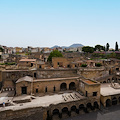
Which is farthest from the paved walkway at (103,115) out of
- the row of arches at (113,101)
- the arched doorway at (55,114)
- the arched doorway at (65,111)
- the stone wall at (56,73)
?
the stone wall at (56,73)

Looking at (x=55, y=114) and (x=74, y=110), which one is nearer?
(x=55, y=114)

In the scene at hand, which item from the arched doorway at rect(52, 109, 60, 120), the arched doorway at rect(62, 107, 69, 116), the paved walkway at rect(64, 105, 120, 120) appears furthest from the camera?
the arched doorway at rect(62, 107, 69, 116)

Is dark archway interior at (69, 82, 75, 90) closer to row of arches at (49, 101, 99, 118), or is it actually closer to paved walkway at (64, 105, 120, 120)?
row of arches at (49, 101, 99, 118)

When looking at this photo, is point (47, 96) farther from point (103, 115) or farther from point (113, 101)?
point (113, 101)

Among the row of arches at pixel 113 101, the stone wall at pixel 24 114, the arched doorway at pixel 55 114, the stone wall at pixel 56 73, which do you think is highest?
the stone wall at pixel 56 73

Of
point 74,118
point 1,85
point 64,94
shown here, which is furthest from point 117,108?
point 1,85

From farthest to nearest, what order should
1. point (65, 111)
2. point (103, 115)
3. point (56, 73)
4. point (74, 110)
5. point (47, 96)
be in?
point (56, 73) → point (47, 96) → point (74, 110) → point (65, 111) → point (103, 115)

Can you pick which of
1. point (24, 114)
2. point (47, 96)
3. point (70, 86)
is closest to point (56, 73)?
point (70, 86)

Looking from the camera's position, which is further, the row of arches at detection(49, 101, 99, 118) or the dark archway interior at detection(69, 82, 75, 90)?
the dark archway interior at detection(69, 82, 75, 90)

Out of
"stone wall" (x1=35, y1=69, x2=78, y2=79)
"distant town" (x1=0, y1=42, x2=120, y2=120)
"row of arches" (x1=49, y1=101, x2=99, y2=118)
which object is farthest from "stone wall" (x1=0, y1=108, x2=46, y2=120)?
"stone wall" (x1=35, y1=69, x2=78, y2=79)

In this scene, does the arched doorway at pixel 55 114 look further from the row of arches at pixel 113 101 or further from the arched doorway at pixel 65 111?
the row of arches at pixel 113 101

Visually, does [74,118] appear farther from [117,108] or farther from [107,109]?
[117,108]

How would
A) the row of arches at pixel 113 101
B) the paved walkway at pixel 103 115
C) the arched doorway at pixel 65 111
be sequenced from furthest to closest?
the row of arches at pixel 113 101 < the arched doorway at pixel 65 111 < the paved walkway at pixel 103 115

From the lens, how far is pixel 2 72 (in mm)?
25359
